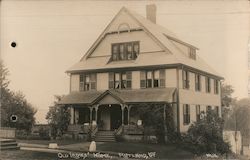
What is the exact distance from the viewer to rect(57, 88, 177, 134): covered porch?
16.1 meters

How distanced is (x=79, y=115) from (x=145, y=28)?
4174 mm

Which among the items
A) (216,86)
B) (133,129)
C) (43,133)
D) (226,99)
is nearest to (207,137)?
(226,99)

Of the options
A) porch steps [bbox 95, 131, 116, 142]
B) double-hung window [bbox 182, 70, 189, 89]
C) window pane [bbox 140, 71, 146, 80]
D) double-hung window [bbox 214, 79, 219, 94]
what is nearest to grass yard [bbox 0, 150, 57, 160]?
porch steps [bbox 95, 131, 116, 142]

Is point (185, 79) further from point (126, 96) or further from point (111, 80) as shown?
point (111, 80)

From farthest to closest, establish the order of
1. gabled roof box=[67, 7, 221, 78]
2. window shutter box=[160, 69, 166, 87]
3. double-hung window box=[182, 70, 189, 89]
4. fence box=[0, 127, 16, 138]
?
1. window shutter box=[160, 69, 166, 87]
2. double-hung window box=[182, 70, 189, 89]
3. gabled roof box=[67, 7, 221, 78]
4. fence box=[0, 127, 16, 138]

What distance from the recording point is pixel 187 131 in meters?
15.3

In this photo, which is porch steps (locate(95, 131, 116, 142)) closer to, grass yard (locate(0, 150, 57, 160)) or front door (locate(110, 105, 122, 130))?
front door (locate(110, 105, 122, 130))

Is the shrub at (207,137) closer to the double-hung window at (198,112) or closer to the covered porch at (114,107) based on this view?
the double-hung window at (198,112)

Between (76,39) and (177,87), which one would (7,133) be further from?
(177,87)

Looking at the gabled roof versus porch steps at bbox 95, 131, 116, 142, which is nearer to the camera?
porch steps at bbox 95, 131, 116, 142

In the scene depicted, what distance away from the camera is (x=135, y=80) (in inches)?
688

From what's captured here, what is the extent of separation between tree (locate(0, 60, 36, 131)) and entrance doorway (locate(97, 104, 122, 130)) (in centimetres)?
264

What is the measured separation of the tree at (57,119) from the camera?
15.7 m

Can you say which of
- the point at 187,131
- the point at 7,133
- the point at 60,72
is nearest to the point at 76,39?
the point at 60,72
